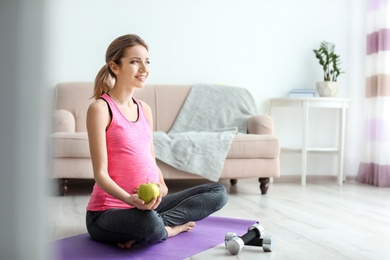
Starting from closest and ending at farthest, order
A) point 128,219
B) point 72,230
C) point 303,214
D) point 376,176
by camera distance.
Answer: point 128,219, point 72,230, point 303,214, point 376,176

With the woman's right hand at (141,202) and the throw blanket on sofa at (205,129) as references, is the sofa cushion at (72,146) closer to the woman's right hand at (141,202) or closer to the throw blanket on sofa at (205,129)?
the throw blanket on sofa at (205,129)

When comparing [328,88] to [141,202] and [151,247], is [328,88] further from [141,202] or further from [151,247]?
[141,202]

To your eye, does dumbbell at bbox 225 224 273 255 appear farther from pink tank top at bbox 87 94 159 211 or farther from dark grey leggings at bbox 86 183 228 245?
pink tank top at bbox 87 94 159 211

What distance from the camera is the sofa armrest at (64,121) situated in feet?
11.5

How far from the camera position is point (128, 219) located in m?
1.74

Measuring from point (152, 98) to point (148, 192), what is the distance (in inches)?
101

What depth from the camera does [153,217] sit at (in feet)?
5.76

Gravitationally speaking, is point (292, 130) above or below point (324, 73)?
below

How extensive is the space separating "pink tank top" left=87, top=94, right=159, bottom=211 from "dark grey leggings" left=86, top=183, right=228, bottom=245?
2.1 inches

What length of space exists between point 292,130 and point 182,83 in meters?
1.05

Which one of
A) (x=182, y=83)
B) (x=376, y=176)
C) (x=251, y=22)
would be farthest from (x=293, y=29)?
(x=376, y=176)

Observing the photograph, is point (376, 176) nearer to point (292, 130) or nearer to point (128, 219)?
point (292, 130)

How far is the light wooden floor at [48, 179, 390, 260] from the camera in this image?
189 centimetres

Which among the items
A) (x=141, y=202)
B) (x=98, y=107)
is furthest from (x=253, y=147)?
(x=141, y=202)
